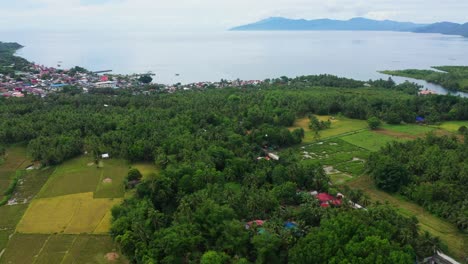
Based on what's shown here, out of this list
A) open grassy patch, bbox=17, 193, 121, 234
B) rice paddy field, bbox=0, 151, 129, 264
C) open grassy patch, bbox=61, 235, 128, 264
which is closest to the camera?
open grassy patch, bbox=61, 235, 128, 264

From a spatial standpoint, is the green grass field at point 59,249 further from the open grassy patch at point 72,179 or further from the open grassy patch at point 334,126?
the open grassy patch at point 334,126

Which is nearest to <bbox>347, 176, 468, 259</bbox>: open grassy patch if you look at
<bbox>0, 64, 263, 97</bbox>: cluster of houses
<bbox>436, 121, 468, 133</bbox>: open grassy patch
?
<bbox>436, 121, 468, 133</bbox>: open grassy patch

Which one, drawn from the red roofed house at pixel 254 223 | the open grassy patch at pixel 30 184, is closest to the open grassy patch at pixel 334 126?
the red roofed house at pixel 254 223

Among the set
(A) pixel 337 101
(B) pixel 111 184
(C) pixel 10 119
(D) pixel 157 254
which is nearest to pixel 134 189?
(B) pixel 111 184

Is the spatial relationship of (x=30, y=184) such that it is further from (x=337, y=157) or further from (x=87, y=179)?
(x=337, y=157)

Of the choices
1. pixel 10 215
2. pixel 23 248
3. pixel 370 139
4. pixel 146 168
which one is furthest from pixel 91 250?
pixel 370 139

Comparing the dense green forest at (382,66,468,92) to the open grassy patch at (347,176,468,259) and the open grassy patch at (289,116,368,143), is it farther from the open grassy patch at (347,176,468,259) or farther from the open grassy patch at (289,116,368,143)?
the open grassy patch at (347,176,468,259)
